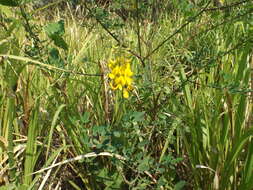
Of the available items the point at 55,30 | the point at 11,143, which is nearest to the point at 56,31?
the point at 55,30

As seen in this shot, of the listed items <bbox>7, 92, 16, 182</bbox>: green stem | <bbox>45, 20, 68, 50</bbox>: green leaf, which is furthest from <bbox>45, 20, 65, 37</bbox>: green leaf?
<bbox>7, 92, 16, 182</bbox>: green stem

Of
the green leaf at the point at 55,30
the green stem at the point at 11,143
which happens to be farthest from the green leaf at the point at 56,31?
the green stem at the point at 11,143

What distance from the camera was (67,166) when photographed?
122 cm

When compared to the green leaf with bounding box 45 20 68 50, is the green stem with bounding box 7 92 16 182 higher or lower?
lower

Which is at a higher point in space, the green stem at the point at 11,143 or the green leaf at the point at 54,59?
the green leaf at the point at 54,59

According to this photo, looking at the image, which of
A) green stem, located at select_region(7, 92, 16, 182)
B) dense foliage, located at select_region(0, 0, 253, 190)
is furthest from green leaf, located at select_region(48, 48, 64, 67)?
green stem, located at select_region(7, 92, 16, 182)

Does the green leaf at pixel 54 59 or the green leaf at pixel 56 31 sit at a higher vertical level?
the green leaf at pixel 56 31

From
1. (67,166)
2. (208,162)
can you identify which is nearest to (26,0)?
(67,166)

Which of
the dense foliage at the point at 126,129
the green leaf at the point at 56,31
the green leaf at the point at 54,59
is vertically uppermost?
the green leaf at the point at 56,31

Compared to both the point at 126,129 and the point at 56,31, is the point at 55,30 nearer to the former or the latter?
the point at 56,31

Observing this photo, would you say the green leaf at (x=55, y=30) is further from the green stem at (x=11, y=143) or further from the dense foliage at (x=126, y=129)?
the green stem at (x=11, y=143)

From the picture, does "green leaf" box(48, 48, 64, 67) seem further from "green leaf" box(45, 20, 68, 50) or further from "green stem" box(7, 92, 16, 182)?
"green stem" box(7, 92, 16, 182)

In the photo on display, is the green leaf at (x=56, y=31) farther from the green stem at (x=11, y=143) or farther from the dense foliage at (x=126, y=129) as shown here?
the green stem at (x=11, y=143)

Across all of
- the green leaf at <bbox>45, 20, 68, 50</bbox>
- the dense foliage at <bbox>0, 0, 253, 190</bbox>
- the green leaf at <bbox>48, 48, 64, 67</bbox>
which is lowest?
the dense foliage at <bbox>0, 0, 253, 190</bbox>
